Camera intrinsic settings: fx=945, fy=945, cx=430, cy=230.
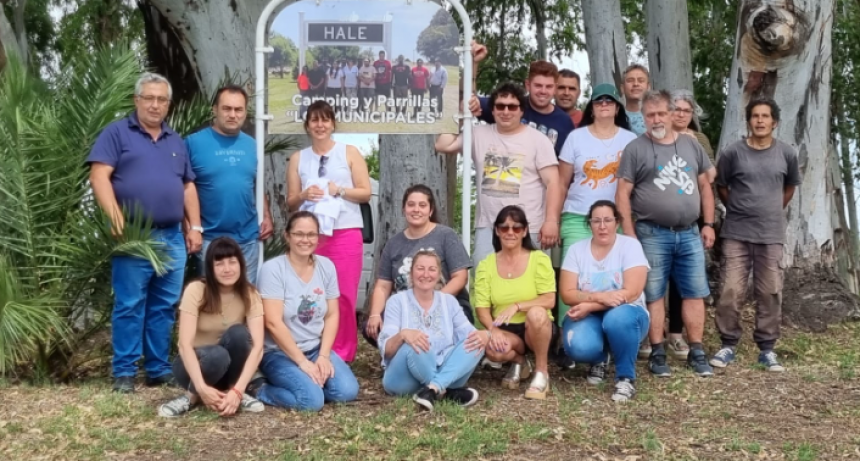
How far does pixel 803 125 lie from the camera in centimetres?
869

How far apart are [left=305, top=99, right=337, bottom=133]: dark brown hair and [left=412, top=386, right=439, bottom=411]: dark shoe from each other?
1.92 metres

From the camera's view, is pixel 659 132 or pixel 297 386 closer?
pixel 297 386

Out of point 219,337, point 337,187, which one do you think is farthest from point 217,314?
point 337,187

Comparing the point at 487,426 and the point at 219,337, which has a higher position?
the point at 219,337

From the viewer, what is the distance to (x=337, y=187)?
243 inches

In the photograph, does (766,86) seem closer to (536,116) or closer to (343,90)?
(536,116)

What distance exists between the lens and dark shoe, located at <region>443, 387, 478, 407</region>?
554 cm

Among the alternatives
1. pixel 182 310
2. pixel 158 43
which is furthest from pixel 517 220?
pixel 158 43

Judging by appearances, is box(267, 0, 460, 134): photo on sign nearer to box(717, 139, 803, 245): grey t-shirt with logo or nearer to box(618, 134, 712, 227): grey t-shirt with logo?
box(618, 134, 712, 227): grey t-shirt with logo

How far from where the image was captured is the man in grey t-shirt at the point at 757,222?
653 cm

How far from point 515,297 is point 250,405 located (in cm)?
177

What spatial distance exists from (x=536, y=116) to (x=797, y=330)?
12.1 ft

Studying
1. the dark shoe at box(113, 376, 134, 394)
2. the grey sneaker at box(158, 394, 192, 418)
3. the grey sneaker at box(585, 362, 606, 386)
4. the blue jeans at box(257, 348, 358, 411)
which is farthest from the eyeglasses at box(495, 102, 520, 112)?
the dark shoe at box(113, 376, 134, 394)

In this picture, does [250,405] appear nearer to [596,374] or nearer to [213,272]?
[213,272]
